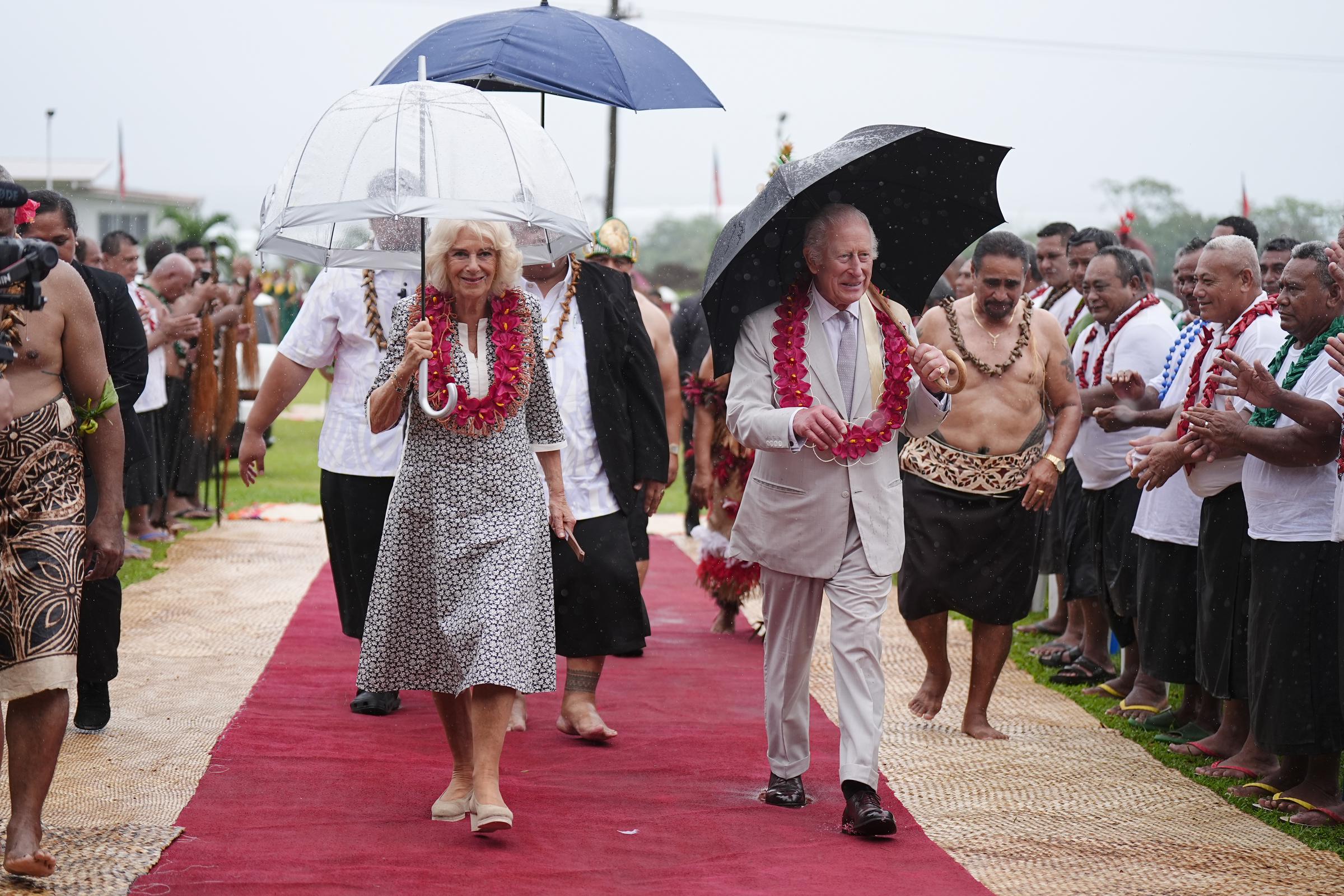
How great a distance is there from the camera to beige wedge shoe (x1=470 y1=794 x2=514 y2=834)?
4.93m

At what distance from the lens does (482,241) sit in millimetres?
5309

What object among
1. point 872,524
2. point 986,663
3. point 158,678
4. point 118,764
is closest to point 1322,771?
point 986,663

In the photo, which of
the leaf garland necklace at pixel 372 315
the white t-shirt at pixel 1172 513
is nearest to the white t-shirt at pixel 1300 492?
the white t-shirt at pixel 1172 513

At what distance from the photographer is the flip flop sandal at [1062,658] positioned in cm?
892

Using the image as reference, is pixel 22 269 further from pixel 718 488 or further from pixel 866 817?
pixel 718 488

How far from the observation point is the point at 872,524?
5.57 meters

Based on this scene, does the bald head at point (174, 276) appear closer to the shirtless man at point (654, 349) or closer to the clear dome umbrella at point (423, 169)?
the shirtless man at point (654, 349)

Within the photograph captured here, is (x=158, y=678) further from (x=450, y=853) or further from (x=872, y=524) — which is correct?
(x=872, y=524)

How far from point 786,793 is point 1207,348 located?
291 centimetres

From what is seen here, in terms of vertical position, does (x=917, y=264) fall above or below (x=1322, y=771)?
above

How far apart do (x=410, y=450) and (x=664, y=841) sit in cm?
164

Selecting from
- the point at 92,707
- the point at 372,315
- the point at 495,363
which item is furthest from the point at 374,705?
the point at 495,363

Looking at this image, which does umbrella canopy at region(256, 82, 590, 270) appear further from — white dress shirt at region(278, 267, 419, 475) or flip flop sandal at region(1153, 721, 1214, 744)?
flip flop sandal at region(1153, 721, 1214, 744)

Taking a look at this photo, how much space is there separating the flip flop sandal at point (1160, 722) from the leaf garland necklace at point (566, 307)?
3.44 meters
